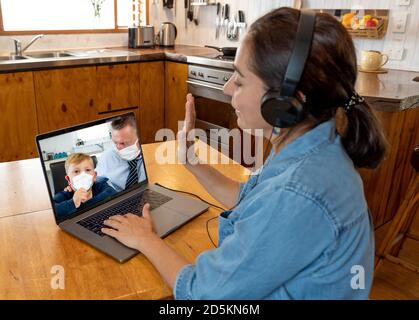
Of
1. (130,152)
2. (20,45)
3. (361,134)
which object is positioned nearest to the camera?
(361,134)

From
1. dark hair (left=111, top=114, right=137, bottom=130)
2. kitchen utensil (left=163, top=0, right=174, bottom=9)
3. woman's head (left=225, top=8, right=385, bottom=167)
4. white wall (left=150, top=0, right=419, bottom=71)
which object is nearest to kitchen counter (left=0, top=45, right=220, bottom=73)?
white wall (left=150, top=0, right=419, bottom=71)

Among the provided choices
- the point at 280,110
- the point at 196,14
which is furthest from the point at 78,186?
the point at 196,14

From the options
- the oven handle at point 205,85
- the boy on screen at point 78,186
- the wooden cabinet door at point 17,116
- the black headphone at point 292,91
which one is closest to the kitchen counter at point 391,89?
the oven handle at point 205,85

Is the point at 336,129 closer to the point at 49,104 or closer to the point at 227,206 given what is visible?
the point at 227,206

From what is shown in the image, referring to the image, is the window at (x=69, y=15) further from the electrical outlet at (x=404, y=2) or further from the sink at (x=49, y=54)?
the electrical outlet at (x=404, y=2)

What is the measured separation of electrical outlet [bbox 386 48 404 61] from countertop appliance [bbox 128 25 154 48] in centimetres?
200

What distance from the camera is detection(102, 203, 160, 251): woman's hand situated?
92 cm

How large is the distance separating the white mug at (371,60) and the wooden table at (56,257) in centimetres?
171

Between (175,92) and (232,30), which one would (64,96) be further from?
(232,30)

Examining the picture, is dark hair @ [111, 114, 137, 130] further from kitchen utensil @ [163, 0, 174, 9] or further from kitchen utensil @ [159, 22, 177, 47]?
kitchen utensil @ [163, 0, 174, 9]

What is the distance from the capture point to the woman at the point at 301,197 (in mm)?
672

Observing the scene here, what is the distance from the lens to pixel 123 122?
1.16 metres

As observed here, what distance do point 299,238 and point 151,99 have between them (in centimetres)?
283
